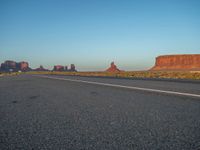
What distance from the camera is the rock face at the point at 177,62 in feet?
507

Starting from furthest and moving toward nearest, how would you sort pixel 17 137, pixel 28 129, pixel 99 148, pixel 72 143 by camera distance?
pixel 28 129 < pixel 17 137 < pixel 72 143 < pixel 99 148

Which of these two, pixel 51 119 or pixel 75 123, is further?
pixel 51 119

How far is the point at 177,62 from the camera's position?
160375mm

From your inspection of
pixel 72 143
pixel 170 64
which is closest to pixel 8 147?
pixel 72 143

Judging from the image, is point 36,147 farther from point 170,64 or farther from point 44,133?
point 170,64

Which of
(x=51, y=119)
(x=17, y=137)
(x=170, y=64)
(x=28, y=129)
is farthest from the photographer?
(x=170, y=64)

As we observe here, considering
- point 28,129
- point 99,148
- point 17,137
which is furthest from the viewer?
point 28,129

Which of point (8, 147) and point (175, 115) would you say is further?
point (175, 115)

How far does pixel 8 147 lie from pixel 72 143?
0.58 m

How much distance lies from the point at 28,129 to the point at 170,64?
171629 mm

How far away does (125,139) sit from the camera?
1.83 metres

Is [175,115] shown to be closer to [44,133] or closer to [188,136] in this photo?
[188,136]

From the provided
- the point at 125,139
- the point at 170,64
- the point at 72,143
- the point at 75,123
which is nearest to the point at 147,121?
the point at 125,139

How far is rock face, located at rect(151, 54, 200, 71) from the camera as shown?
155m
